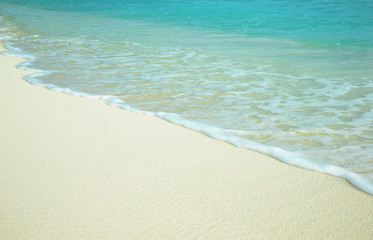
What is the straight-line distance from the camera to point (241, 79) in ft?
16.8

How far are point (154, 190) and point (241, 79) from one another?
3.34 m

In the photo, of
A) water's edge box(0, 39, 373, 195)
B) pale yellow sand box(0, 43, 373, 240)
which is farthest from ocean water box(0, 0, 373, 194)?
pale yellow sand box(0, 43, 373, 240)

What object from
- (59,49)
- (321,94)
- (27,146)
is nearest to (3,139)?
(27,146)

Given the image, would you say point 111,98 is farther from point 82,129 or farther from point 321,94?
point 321,94

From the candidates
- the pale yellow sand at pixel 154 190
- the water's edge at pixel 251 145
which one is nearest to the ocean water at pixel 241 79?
the water's edge at pixel 251 145

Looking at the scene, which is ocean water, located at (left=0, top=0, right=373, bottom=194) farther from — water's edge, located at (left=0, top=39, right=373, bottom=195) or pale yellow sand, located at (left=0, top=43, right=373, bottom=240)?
pale yellow sand, located at (left=0, top=43, right=373, bottom=240)

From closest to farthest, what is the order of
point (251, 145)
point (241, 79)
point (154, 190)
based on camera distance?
1. point (154, 190)
2. point (251, 145)
3. point (241, 79)

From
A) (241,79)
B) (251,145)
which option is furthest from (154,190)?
(241,79)

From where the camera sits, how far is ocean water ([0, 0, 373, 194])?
296 centimetres

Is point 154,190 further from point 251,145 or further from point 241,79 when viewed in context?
point 241,79

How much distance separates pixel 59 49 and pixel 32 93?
12.4 ft

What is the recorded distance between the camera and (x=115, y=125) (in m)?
3.10

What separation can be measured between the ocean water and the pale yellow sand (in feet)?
1.08

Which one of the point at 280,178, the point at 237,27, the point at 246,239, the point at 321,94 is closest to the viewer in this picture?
the point at 246,239
